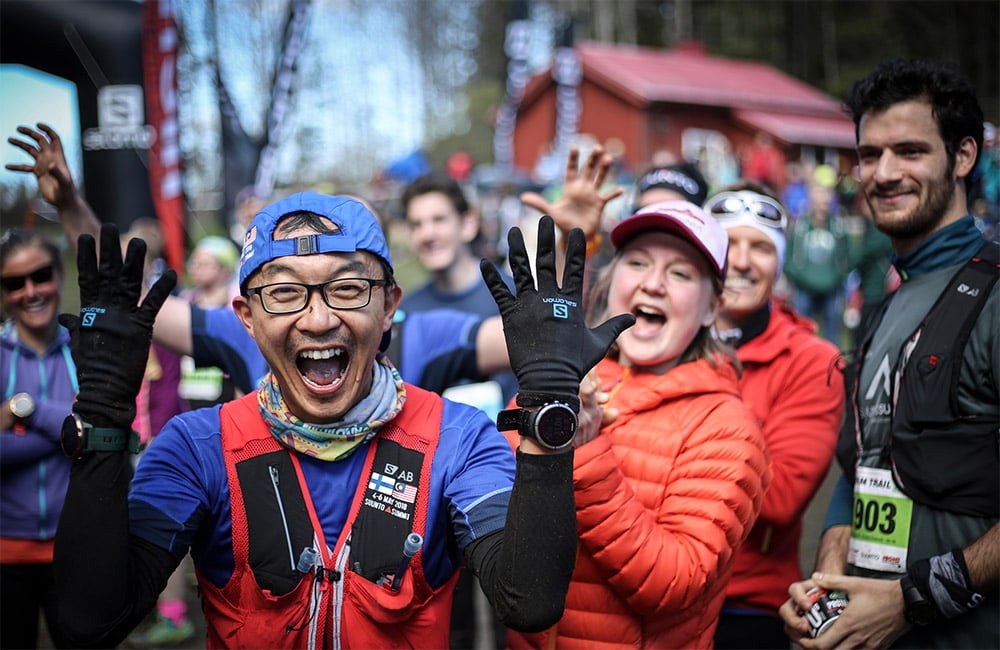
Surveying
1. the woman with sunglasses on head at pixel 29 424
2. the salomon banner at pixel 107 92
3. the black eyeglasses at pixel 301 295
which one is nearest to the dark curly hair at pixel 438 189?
the woman with sunglasses on head at pixel 29 424

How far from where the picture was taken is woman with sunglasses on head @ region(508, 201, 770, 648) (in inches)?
81.4

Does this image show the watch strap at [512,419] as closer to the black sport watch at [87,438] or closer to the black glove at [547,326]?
the black glove at [547,326]

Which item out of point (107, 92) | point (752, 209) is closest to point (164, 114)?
point (107, 92)

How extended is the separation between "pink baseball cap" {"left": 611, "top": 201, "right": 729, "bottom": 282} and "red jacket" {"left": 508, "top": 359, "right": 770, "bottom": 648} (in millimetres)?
337

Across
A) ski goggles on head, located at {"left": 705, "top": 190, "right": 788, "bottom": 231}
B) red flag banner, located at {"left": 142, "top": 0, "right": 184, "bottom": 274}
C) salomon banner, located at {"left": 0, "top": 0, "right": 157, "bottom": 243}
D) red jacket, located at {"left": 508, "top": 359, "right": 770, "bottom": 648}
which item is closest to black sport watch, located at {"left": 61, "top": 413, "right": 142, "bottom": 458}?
red jacket, located at {"left": 508, "top": 359, "right": 770, "bottom": 648}

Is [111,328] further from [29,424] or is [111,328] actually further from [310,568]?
[29,424]

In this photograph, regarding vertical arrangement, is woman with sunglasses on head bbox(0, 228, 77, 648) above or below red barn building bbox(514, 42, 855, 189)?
below

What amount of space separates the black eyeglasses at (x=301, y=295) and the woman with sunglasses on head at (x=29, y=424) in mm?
1864

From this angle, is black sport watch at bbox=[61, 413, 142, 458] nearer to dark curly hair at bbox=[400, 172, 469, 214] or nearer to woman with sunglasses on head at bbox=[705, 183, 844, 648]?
woman with sunglasses on head at bbox=[705, 183, 844, 648]

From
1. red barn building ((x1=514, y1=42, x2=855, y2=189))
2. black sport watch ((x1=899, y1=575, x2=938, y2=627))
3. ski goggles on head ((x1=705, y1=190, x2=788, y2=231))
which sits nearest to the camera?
black sport watch ((x1=899, y1=575, x2=938, y2=627))

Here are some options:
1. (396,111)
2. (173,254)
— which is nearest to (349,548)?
(173,254)

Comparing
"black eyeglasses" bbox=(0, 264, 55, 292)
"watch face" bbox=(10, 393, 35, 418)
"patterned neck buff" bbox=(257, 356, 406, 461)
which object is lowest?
"watch face" bbox=(10, 393, 35, 418)

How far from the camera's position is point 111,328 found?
1.89 meters

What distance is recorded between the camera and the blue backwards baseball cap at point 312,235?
6.71 feet
